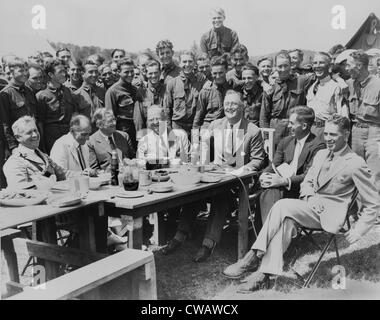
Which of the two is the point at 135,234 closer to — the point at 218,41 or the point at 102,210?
the point at 102,210

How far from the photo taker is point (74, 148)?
4.01 metres

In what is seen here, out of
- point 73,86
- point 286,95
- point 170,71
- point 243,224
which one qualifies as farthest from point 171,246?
point 73,86

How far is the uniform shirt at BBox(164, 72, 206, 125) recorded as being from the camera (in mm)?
5500

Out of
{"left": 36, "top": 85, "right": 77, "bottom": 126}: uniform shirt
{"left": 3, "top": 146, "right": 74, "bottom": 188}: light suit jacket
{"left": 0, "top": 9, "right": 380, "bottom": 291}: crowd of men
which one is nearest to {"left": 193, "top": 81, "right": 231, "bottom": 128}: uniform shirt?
{"left": 0, "top": 9, "right": 380, "bottom": 291}: crowd of men

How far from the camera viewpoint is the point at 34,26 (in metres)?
3.80

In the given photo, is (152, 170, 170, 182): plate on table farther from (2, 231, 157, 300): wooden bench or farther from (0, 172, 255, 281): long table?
(2, 231, 157, 300): wooden bench

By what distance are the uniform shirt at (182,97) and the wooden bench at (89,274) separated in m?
2.79

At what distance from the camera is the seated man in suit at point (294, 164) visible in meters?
3.91

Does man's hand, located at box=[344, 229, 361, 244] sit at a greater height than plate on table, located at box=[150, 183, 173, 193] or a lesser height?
lesser

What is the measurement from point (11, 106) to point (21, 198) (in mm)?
2116

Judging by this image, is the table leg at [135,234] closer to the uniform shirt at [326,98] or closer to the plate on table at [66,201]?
the plate on table at [66,201]

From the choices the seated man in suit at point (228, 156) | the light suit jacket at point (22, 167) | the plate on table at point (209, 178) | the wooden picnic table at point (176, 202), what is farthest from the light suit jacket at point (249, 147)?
the light suit jacket at point (22, 167)

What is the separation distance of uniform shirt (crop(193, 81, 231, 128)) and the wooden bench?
2744 mm
